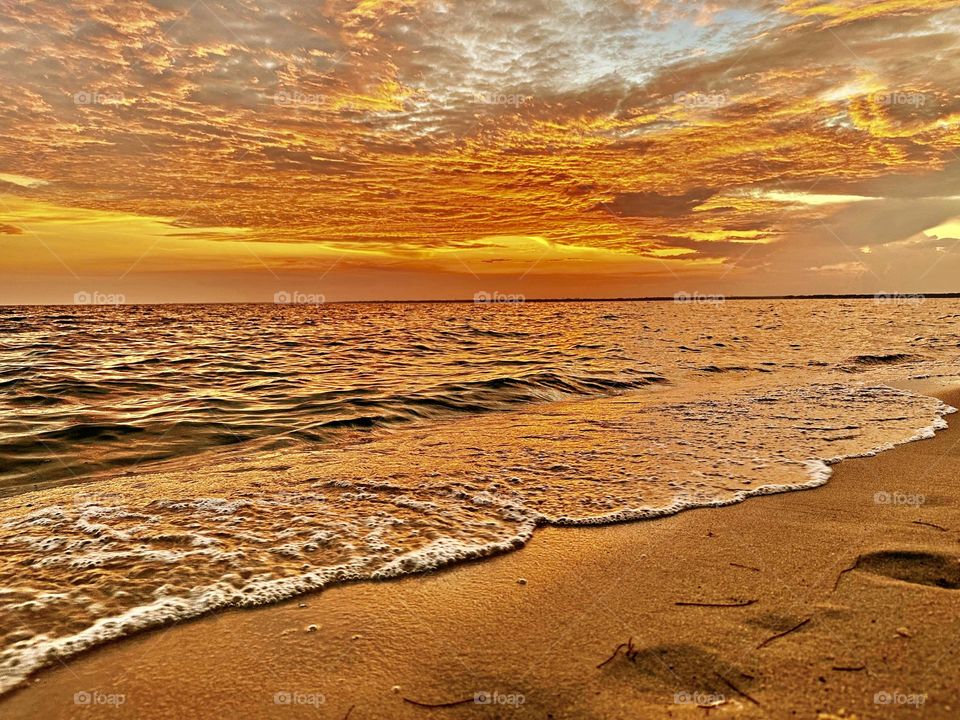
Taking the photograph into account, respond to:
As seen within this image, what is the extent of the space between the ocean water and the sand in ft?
1.39

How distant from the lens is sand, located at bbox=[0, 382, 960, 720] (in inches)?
102

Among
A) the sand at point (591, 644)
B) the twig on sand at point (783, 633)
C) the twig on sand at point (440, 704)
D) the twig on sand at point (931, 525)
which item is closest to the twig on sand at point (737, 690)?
the sand at point (591, 644)

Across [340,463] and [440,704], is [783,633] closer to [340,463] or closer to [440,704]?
[440,704]

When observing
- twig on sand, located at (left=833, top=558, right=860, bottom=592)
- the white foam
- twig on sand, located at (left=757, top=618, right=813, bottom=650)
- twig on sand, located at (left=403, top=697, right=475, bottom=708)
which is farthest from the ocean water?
twig on sand, located at (left=757, top=618, right=813, bottom=650)

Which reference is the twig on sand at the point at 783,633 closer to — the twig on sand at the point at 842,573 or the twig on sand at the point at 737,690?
the twig on sand at the point at 737,690

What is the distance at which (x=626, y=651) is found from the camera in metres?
2.95

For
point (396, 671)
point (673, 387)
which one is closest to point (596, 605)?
point (396, 671)

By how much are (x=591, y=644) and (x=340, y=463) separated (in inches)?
191

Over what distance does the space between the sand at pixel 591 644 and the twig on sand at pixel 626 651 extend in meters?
0.02

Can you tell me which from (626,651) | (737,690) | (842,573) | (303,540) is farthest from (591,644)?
(303,540)

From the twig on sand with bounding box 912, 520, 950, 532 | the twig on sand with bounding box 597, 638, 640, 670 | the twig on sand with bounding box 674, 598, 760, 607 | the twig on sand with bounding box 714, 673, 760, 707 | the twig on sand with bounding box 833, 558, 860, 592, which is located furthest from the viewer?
the twig on sand with bounding box 912, 520, 950, 532

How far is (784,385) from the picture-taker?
43.7 feet

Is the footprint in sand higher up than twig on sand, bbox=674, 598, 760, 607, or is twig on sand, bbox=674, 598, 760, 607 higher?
the footprint in sand

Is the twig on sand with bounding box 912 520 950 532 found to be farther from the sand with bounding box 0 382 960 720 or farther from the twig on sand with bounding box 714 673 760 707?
the twig on sand with bounding box 714 673 760 707
